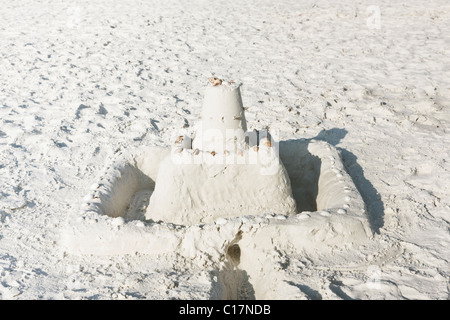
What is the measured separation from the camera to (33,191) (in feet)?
16.1

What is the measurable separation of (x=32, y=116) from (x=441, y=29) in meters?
8.00

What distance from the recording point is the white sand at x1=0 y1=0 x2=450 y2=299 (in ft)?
11.3

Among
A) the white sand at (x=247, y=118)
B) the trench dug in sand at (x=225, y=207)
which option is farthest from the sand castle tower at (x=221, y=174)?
the white sand at (x=247, y=118)

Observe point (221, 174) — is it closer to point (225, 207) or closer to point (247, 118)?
point (225, 207)

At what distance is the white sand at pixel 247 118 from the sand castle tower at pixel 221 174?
0.35 metres

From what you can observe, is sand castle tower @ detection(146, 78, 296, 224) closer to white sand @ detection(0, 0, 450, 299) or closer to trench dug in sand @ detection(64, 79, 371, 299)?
trench dug in sand @ detection(64, 79, 371, 299)

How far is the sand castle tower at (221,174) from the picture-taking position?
389cm

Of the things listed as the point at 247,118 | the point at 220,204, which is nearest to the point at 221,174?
the point at 220,204

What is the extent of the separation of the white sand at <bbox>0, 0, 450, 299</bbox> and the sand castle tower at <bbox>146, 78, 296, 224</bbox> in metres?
0.35

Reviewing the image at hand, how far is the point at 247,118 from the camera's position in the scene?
6531 mm

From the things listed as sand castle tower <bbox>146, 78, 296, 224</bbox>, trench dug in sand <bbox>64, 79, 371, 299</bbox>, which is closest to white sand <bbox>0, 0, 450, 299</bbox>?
trench dug in sand <bbox>64, 79, 371, 299</bbox>

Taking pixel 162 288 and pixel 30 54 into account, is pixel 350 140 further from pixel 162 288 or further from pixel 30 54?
pixel 30 54

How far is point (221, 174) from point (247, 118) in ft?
Result: 8.95
